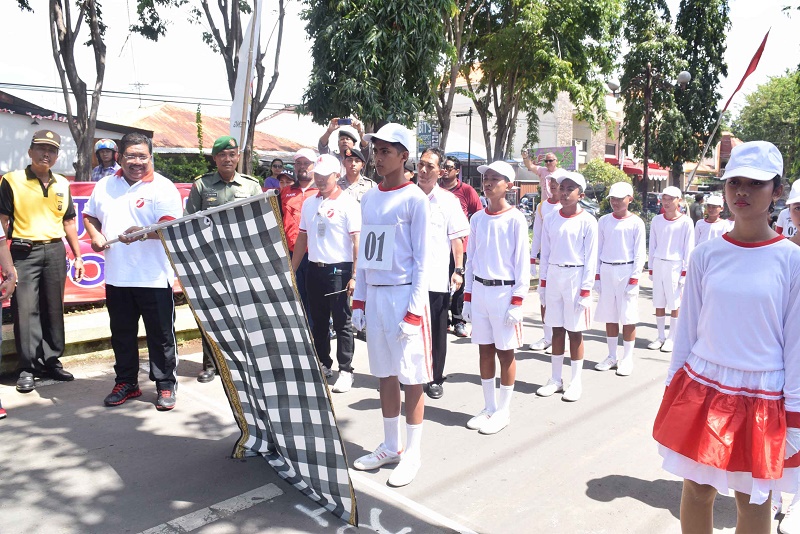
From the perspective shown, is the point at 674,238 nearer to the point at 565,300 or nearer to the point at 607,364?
the point at 607,364

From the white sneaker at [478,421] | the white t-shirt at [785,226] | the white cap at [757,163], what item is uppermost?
the white cap at [757,163]

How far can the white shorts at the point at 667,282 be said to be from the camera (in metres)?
8.13

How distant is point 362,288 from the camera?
14.8ft

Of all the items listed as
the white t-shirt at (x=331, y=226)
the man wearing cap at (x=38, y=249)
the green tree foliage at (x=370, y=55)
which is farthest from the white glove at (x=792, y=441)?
the green tree foliage at (x=370, y=55)

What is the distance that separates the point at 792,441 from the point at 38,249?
578 centimetres

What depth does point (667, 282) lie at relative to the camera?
818 cm

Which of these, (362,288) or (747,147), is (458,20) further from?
(747,147)

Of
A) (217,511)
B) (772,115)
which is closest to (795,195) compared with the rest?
(217,511)

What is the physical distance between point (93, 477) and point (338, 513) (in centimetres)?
167

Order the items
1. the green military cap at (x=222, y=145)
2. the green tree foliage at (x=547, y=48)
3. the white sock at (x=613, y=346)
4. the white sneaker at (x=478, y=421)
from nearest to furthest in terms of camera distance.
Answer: the white sneaker at (x=478, y=421) → the green military cap at (x=222, y=145) → the white sock at (x=613, y=346) → the green tree foliage at (x=547, y=48)

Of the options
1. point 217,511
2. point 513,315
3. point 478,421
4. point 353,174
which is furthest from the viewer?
point 353,174

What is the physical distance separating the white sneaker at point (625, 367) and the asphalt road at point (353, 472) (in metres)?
0.70

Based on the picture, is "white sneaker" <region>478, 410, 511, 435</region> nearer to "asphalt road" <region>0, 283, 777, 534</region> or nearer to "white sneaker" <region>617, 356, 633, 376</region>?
"asphalt road" <region>0, 283, 777, 534</region>

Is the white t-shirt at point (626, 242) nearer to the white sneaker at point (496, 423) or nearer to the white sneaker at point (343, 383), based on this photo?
the white sneaker at point (496, 423)
